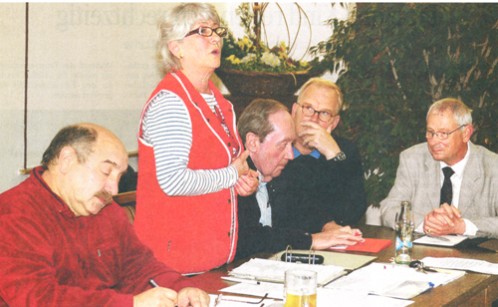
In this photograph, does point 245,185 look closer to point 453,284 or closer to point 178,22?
point 178,22

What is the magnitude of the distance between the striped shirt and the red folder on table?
2.26 feet

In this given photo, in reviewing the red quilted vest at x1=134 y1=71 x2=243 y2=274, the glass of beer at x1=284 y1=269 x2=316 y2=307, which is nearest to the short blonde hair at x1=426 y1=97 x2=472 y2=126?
the red quilted vest at x1=134 y1=71 x2=243 y2=274

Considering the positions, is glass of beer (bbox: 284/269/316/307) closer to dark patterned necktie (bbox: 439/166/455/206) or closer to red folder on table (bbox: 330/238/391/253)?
red folder on table (bbox: 330/238/391/253)

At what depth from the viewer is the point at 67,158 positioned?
7.49ft

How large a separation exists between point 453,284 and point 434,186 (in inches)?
52.8

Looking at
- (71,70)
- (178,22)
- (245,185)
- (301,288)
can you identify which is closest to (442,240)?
(245,185)

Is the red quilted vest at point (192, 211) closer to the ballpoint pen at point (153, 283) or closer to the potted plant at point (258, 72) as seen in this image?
the ballpoint pen at point (153, 283)

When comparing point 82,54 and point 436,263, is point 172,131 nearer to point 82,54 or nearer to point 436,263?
point 436,263

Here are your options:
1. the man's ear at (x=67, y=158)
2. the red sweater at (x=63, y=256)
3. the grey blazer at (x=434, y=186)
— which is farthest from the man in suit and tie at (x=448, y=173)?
the man's ear at (x=67, y=158)

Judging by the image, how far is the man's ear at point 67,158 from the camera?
2.28 metres

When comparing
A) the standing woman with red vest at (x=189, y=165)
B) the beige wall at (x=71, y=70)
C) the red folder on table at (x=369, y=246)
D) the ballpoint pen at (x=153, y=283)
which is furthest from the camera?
the beige wall at (x=71, y=70)

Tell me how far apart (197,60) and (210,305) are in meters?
1.02

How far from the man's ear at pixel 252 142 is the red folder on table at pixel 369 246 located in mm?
515

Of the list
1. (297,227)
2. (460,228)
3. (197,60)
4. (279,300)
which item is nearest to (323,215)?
(297,227)
